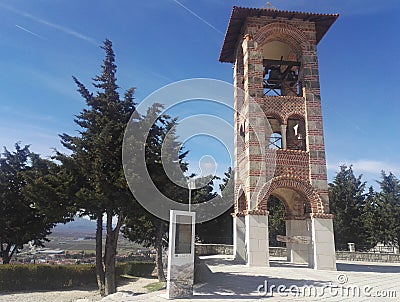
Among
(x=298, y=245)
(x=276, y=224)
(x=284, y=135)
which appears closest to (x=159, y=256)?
(x=298, y=245)

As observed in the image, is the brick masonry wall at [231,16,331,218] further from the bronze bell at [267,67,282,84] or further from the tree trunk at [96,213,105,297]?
the tree trunk at [96,213,105,297]

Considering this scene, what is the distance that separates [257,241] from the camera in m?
14.6

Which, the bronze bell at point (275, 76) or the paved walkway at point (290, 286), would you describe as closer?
the paved walkway at point (290, 286)

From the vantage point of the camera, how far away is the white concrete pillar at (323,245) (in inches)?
568

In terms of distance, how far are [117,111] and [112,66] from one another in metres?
2.91

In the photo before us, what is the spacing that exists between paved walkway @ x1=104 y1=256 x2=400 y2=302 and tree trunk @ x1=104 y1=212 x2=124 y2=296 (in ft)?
16.1

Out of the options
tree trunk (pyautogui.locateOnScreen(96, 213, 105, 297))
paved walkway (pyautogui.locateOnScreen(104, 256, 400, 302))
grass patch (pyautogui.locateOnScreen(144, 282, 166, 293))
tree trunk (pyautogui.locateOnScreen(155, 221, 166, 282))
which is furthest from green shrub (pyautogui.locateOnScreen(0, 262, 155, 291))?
paved walkway (pyautogui.locateOnScreen(104, 256, 400, 302))

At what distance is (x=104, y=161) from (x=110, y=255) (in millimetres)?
4511

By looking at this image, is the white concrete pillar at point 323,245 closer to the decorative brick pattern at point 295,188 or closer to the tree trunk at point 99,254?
the decorative brick pattern at point 295,188

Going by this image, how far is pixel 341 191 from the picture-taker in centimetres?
3130

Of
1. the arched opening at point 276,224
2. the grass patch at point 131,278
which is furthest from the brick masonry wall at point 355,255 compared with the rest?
the arched opening at point 276,224

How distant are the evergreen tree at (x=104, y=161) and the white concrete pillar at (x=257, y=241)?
558cm

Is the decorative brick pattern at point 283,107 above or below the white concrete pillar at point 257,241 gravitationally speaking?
above

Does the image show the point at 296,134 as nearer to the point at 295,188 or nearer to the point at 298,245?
the point at 295,188
